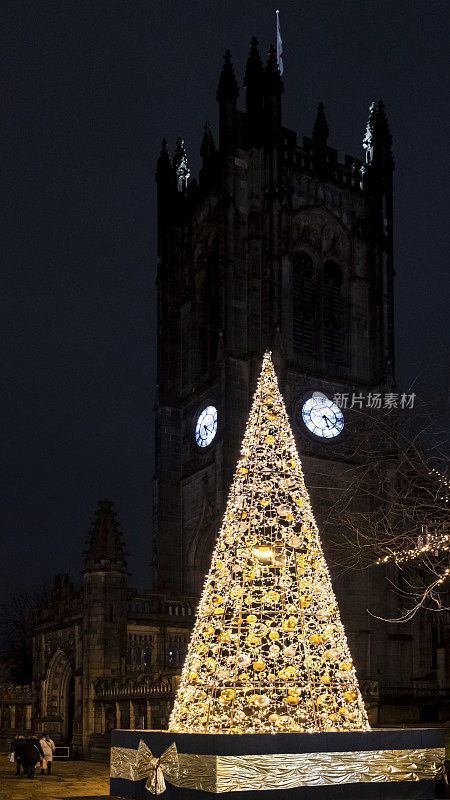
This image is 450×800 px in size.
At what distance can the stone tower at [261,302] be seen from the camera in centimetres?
4966

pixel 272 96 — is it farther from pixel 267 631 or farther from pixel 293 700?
pixel 293 700

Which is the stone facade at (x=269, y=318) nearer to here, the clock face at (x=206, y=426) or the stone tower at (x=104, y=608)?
the clock face at (x=206, y=426)

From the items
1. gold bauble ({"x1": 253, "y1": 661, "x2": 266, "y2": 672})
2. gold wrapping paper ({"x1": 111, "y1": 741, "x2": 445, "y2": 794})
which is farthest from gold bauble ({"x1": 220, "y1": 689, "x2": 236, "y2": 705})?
gold wrapping paper ({"x1": 111, "y1": 741, "x2": 445, "y2": 794})

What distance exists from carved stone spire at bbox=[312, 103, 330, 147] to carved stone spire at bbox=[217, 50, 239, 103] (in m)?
5.18

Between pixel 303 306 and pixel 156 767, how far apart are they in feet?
129

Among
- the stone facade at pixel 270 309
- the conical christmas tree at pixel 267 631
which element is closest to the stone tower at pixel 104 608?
the stone facade at pixel 270 309

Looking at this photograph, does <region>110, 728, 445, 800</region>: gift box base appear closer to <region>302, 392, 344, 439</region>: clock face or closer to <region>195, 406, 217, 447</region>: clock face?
<region>302, 392, 344, 439</region>: clock face

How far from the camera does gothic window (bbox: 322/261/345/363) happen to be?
53062 mm

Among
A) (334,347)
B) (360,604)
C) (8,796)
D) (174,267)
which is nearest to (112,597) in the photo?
(8,796)

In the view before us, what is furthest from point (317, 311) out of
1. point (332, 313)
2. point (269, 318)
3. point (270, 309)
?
point (269, 318)

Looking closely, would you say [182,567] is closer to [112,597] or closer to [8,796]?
[112,597]

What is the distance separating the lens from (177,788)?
1493 cm

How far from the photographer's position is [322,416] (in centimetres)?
5097

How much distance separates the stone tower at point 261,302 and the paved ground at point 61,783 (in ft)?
69.5
